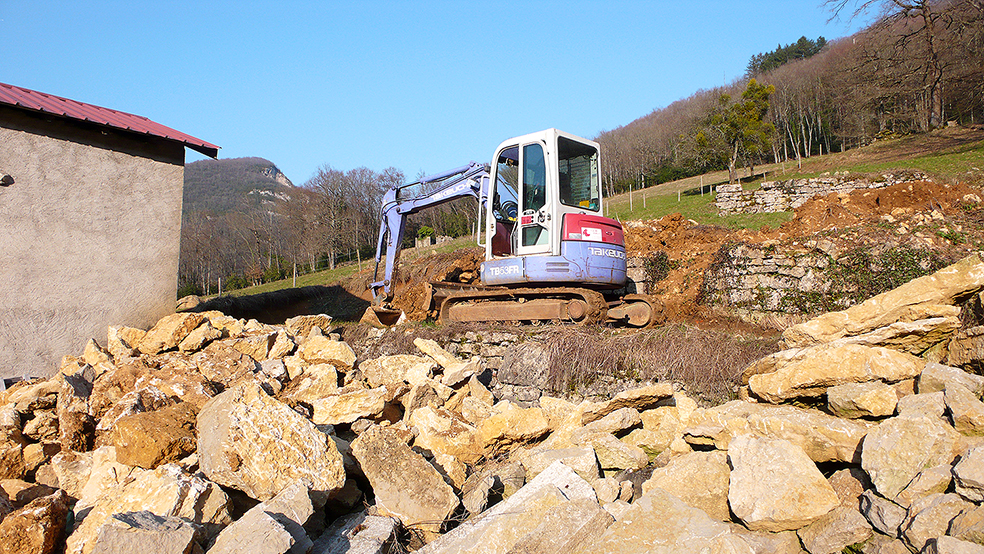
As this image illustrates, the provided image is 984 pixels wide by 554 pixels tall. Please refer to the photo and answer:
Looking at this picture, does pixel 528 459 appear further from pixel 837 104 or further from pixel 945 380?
pixel 837 104

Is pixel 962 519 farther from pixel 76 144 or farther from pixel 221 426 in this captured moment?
pixel 76 144

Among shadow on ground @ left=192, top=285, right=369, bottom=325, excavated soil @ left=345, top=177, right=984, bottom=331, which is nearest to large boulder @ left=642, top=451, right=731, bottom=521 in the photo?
excavated soil @ left=345, top=177, right=984, bottom=331

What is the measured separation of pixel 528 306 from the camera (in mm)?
7809

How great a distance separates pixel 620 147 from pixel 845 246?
56832 mm

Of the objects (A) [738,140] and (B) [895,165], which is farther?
(A) [738,140]

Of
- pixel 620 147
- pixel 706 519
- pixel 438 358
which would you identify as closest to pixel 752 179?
pixel 620 147

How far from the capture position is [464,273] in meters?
12.6

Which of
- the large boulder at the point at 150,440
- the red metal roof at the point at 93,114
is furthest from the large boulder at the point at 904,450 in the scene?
the red metal roof at the point at 93,114

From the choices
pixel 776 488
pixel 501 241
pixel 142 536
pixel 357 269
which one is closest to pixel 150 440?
pixel 142 536

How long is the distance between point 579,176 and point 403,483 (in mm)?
5548

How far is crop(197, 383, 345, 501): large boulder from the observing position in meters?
3.69

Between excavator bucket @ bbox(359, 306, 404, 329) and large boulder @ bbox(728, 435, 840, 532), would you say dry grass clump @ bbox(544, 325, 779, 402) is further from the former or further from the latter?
excavator bucket @ bbox(359, 306, 404, 329)

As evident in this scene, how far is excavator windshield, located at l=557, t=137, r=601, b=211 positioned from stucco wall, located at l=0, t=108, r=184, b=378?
5.71 m

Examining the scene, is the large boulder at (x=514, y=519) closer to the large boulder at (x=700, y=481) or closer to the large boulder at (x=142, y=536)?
the large boulder at (x=700, y=481)
